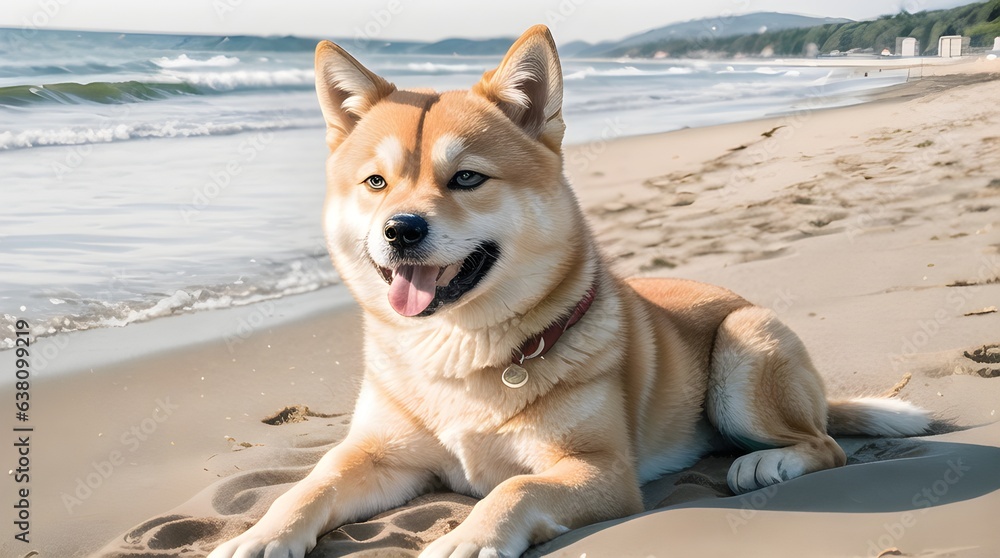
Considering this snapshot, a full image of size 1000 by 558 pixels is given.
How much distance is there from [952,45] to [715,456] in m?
13.3

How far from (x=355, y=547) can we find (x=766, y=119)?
1077 cm

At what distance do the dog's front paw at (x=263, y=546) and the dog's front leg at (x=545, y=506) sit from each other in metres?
0.43

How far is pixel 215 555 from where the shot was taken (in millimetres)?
2447

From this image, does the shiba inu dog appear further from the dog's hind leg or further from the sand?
the sand

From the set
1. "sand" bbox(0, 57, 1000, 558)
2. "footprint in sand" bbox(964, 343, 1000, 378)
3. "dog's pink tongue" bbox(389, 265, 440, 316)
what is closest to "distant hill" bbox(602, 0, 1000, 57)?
"sand" bbox(0, 57, 1000, 558)

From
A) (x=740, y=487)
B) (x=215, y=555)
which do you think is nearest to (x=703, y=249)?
(x=740, y=487)

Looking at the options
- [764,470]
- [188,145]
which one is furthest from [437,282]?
[188,145]

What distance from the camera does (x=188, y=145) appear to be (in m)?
10.7

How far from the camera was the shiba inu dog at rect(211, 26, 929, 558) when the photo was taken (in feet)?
8.78

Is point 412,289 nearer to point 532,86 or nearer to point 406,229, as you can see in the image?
point 406,229

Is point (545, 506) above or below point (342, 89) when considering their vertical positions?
below

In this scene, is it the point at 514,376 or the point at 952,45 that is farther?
the point at 952,45

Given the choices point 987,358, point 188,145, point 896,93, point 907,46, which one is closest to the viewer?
point 987,358

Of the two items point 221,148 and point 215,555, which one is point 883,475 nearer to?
point 215,555
